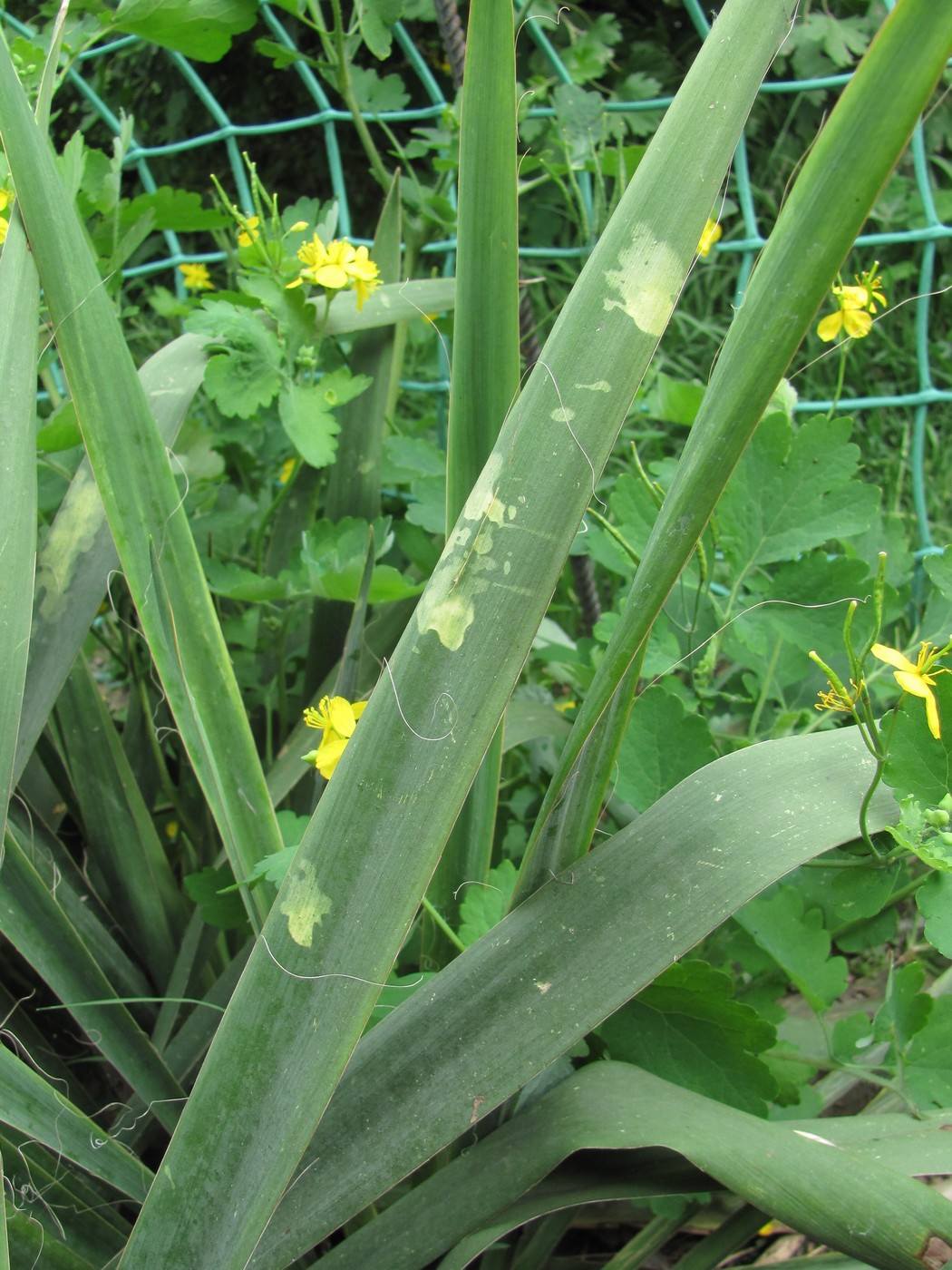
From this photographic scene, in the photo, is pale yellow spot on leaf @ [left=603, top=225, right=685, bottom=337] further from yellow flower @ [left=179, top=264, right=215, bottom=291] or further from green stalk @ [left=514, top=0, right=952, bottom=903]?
yellow flower @ [left=179, top=264, right=215, bottom=291]

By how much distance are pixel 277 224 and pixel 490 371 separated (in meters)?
0.46

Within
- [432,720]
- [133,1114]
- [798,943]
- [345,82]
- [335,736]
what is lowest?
[133,1114]

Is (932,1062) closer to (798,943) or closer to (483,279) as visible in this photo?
(798,943)

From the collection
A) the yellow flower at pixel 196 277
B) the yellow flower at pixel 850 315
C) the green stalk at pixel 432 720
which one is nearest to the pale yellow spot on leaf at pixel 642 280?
the green stalk at pixel 432 720

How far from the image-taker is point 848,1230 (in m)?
0.51

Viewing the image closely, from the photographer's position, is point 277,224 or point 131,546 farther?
point 277,224

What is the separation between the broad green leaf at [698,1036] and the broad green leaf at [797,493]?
369 millimetres

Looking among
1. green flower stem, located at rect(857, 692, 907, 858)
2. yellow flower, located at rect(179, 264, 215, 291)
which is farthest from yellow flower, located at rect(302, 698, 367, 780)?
yellow flower, located at rect(179, 264, 215, 291)

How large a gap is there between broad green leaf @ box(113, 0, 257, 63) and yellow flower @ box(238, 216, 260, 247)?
18 centimetres

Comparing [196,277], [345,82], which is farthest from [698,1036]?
[196,277]

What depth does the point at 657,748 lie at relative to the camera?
0.71m

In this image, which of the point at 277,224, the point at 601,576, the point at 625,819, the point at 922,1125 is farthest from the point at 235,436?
the point at 922,1125

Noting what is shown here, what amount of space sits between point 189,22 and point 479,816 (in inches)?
32.9

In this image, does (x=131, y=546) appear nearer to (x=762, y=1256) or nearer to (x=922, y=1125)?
(x=922, y=1125)
